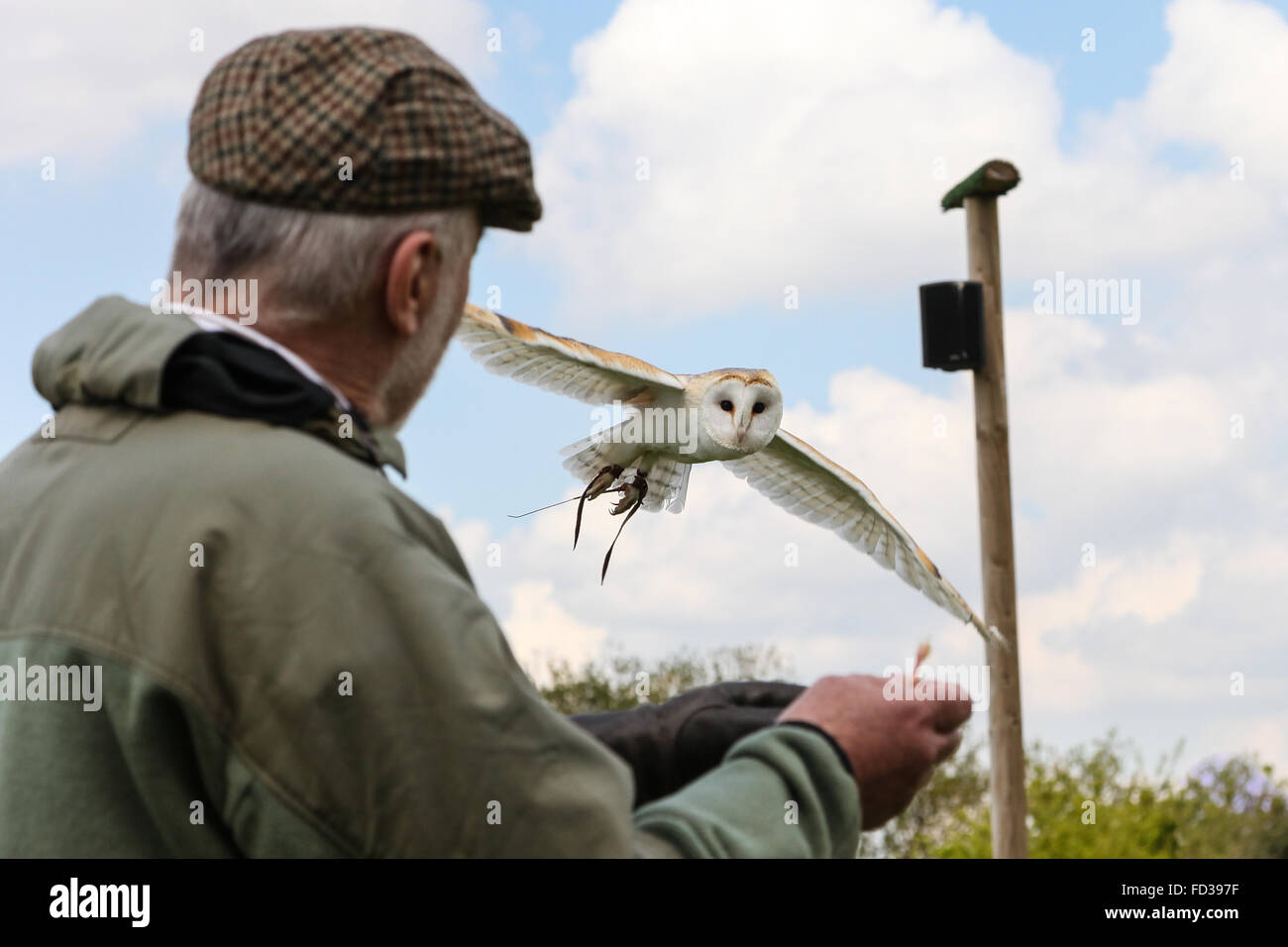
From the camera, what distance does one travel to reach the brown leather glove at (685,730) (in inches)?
63.3

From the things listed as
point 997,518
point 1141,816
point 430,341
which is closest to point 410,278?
point 430,341

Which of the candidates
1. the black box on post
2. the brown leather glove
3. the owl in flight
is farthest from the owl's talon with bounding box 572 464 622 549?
the black box on post

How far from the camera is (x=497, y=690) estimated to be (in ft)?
3.99

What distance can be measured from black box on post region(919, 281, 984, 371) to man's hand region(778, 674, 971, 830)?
5352 mm

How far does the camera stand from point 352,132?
55.2 inches

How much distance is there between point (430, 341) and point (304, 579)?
0.38 m

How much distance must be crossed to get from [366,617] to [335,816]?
176 mm

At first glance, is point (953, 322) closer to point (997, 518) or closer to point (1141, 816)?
point (997, 518)

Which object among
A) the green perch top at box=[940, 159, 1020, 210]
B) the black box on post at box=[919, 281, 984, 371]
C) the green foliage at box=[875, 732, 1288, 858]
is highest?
the green perch top at box=[940, 159, 1020, 210]

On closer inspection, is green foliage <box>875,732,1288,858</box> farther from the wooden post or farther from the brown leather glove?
the brown leather glove

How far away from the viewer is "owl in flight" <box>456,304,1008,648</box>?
3898 mm

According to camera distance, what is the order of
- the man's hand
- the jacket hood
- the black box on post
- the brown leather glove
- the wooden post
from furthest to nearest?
the wooden post, the black box on post, the brown leather glove, the man's hand, the jacket hood
